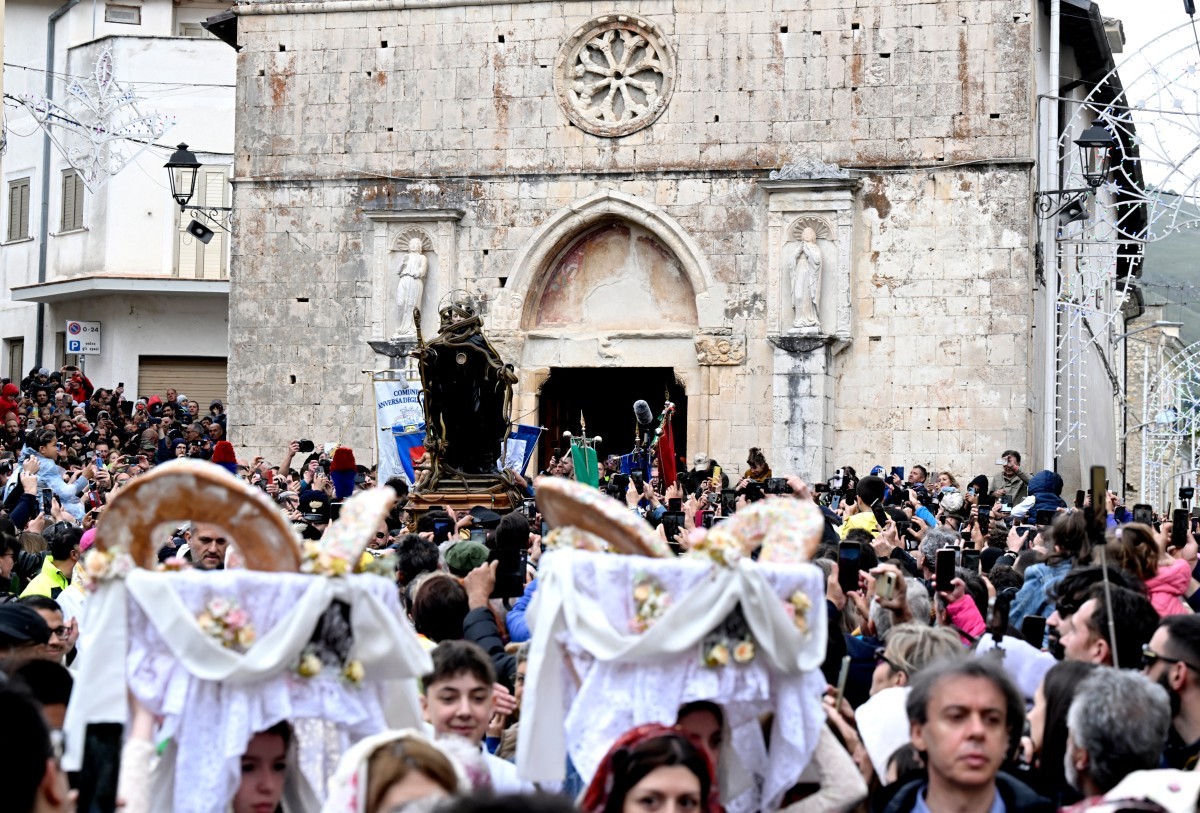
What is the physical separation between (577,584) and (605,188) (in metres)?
18.9

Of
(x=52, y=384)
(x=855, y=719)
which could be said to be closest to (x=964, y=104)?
(x=52, y=384)

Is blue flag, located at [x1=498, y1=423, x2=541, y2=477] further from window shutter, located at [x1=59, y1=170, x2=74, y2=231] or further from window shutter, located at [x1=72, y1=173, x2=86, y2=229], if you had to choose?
window shutter, located at [x1=59, y1=170, x2=74, y2=231]

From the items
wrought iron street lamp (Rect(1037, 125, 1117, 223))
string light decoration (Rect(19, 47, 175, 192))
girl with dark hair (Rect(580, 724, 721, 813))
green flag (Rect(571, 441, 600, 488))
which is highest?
string light decoration (Rect(19, 47, 175, 192))

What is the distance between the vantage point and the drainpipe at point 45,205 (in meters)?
37.8

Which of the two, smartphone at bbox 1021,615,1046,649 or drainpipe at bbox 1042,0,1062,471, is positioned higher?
drainpipe at bbox 1042,0,1062,471

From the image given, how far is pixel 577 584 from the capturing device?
5359 millimetres

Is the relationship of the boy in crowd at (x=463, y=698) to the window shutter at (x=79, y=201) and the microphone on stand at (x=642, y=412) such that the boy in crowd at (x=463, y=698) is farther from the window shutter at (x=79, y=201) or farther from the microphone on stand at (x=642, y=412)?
the window shutter at (x=79, y=201)

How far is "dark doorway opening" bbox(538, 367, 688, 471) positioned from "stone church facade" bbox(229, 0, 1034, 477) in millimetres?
476

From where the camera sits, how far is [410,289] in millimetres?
24234

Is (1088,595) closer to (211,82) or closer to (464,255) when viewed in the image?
(464,255)

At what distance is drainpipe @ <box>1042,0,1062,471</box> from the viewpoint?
23.9 meters

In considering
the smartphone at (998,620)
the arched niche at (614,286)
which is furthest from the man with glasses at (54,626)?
the arched niche at (614,286)

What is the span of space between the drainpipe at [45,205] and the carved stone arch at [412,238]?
15.6 metres

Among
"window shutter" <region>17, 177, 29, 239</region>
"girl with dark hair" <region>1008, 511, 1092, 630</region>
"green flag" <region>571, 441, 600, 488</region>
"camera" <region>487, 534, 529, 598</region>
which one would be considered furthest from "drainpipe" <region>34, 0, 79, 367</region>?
"girl with dark hair" <region>1008, 511, 1092, 630</region>
